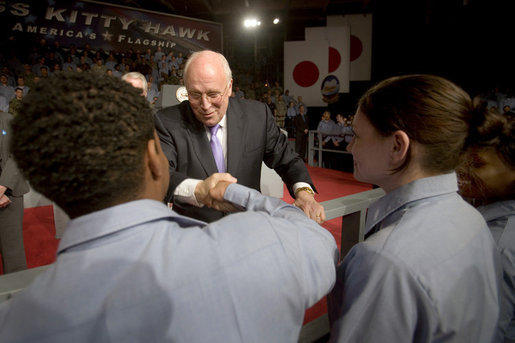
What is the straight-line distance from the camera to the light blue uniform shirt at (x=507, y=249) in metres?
0.81

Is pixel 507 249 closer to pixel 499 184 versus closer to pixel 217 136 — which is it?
pixel 499 184

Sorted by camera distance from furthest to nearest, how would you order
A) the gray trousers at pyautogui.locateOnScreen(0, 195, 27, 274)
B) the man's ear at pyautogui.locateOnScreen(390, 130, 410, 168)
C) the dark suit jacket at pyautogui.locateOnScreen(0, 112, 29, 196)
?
the gray trousers at pyautogui.locateOnScreen(0, 195, 27, 274) < the dark suit jacket at pyautogui.locateOnScreen(0, 112, 29, 196) < the man's ear at pyautogui.locateOnScreen(390, 130, 410, 168)

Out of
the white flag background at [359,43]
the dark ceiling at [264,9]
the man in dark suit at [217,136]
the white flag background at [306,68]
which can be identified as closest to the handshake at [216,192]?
the man in dark suit at [217,136]

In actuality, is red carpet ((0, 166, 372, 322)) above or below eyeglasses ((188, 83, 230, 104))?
below

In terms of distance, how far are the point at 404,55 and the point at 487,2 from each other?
2279mm

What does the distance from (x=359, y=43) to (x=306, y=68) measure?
7.30 feet

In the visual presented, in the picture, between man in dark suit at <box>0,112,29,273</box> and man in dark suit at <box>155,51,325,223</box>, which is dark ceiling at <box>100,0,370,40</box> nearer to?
man in dark suit at <box>0,112,29,273</box>

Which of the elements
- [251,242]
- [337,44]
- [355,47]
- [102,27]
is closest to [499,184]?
[251,242]

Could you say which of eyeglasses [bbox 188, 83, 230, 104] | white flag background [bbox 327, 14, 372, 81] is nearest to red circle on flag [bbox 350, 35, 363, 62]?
white flag background [bbox 327, 14, 372, 81]

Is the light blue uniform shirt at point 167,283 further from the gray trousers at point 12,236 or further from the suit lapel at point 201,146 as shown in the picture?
the gray trousers at point 12,236

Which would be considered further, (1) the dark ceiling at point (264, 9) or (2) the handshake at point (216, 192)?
(1) the dark ceiling at point (264, 9)

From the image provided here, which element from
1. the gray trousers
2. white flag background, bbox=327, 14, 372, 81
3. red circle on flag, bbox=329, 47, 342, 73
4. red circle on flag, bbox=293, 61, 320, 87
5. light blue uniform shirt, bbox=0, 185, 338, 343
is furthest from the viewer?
white flag background, bbox=327, 14, 372, 81

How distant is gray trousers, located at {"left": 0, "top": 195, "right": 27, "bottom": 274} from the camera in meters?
1.96

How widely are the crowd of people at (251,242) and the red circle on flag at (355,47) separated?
1077 cm
